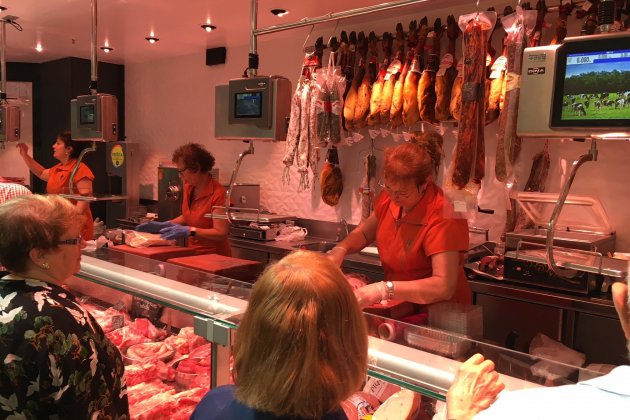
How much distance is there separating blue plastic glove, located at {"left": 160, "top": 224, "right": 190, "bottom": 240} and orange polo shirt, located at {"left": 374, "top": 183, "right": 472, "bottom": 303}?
1469mm

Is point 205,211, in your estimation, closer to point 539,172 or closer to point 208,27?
point 208,27

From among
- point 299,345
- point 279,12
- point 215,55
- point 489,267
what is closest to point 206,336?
point 299,345

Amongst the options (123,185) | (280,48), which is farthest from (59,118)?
(280,48)

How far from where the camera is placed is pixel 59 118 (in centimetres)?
799

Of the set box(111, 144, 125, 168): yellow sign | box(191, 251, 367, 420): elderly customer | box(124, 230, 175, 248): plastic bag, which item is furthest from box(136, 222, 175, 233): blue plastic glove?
box(111, 144, 125, 168): yellow sign

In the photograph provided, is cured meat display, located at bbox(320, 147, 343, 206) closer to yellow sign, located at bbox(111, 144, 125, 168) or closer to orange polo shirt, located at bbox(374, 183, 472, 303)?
orange polo shirt, located at bbox(374, 183, 472, 303)

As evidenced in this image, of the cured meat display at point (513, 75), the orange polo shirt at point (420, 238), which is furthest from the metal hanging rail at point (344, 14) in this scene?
the orange polo shirt at point (420, 238)

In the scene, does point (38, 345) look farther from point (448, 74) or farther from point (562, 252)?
point (448, 74)

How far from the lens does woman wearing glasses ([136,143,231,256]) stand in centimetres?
401

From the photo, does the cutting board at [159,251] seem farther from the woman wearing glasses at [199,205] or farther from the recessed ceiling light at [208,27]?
the recessed ceiling light at [208,27]

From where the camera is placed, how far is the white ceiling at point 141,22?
15.3ft

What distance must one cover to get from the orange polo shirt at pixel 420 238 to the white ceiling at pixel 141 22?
2243mm

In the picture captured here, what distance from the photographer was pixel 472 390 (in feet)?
4.32

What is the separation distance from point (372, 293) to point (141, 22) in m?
4.11
